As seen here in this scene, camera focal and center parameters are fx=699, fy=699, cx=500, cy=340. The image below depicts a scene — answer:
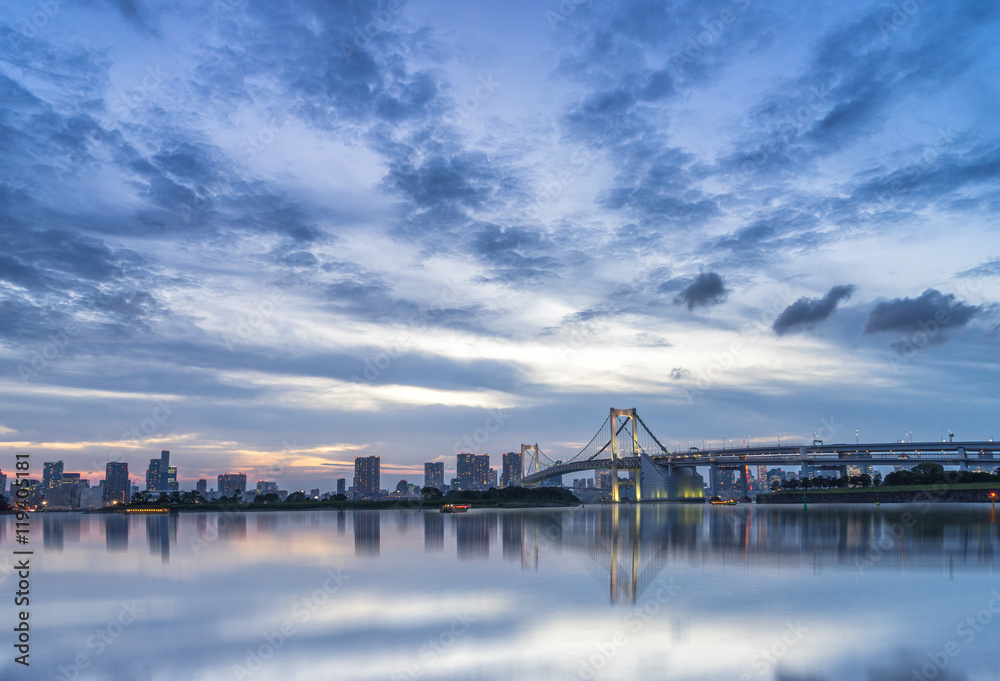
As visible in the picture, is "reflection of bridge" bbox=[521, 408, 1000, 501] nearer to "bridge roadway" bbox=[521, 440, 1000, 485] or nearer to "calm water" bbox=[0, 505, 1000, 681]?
"bridge roadway" bbox=[521, 440, 1000, 485]

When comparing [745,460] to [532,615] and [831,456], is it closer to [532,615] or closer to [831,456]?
[831,456]

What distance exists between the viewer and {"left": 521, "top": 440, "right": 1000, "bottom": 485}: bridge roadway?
112875mm

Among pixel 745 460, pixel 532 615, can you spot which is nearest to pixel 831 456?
pixel 745 460

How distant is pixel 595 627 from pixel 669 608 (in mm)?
2412

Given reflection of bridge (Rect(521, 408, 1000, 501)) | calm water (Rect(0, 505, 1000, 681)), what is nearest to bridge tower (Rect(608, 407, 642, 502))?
reflection of bridge (Rect(521, 408, 1000, 501))

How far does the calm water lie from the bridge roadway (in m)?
97.6

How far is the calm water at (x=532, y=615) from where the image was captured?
1105 cm

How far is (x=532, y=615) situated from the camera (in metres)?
14.8

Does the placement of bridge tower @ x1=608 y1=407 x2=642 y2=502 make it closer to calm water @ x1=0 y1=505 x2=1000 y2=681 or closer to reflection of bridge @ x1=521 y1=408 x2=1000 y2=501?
reflection of bridge @ x1=521 y1=408 x2=1000 y2=501

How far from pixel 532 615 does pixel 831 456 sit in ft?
402

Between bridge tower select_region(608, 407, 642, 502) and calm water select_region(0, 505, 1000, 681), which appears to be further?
bridge tower select_region(608, 407, 642, 502)

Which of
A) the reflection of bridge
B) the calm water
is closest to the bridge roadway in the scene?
the reflection of bridge

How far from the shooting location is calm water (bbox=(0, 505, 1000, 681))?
11047 millimetres

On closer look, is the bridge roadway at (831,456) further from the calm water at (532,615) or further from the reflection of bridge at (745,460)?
the calm water at (532,615)
